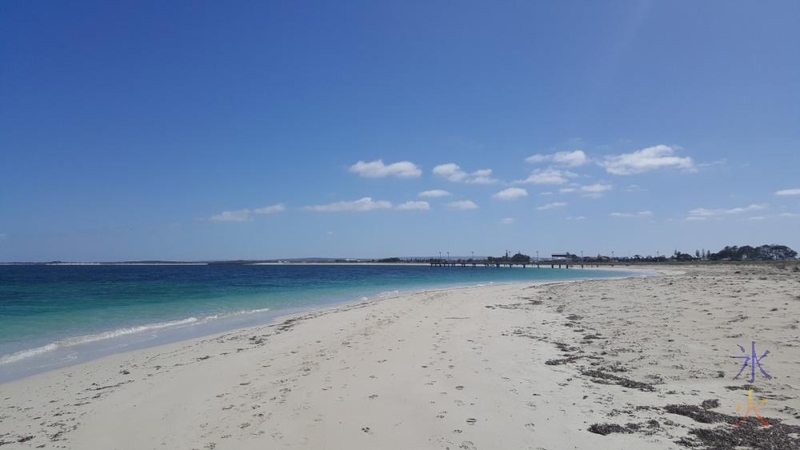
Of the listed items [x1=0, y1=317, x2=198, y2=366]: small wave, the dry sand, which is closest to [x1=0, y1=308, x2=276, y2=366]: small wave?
[x1=0, y1=317, x2=198, y2=366]: small wave

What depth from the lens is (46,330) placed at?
599 inches

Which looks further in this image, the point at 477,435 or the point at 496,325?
the point at 496,325

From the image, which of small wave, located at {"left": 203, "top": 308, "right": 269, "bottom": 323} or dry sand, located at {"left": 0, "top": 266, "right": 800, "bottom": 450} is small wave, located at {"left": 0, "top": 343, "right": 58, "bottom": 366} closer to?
dry sand, located at {"left": 0, "top": 266, "right": 800, "bottom": 450}

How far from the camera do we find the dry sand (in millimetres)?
4840

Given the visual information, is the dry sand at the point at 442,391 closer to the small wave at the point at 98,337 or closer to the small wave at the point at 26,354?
the small wave at the point at 26,354

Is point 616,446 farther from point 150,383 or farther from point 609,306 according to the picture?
point 609,306

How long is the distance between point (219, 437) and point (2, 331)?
1584 centimetres

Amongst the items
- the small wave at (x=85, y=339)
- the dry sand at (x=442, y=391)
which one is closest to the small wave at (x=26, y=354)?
the small wave at (x=85, y=339)

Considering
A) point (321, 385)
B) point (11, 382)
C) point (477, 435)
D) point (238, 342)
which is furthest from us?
point (238, 342)

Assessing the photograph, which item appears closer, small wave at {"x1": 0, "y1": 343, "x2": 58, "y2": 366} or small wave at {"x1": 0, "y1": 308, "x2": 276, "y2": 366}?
small wave at {"x1": 0, "y1": 343, "x2": 58, "y2": 366}

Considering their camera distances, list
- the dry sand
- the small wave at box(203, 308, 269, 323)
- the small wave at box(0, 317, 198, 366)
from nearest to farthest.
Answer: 1. the dry sand
2. the small wave at box(0, 317, 198, 366)
3. the small wave at box(203, 308, 269, 323)

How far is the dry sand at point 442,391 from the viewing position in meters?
4.84

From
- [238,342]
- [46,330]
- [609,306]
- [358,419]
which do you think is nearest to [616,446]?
[358,419]

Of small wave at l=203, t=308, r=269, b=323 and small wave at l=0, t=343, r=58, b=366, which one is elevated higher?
small wave at l=203, t=308, r=269, b=323
